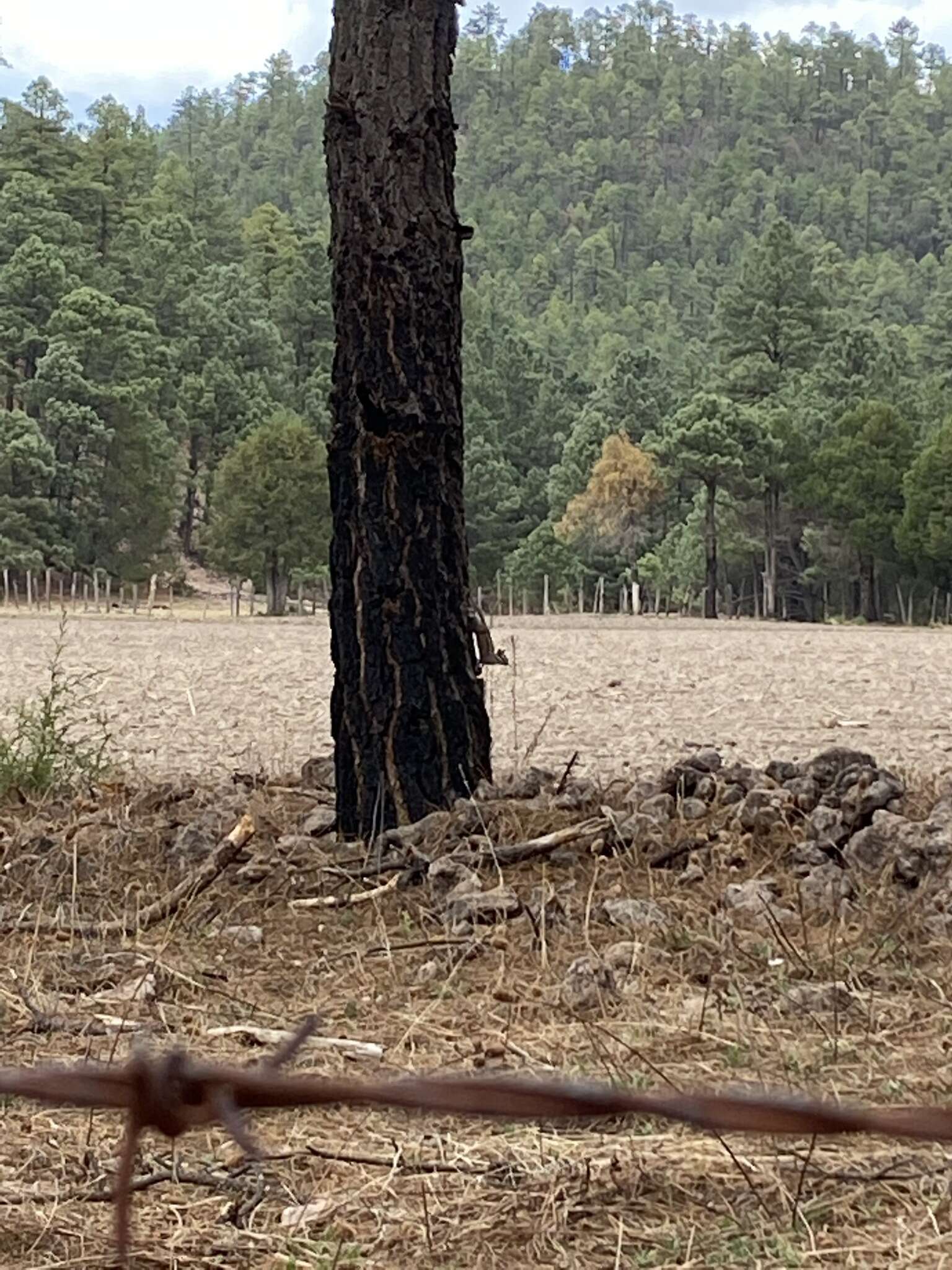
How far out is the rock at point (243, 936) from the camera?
405 cm

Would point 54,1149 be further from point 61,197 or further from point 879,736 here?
point 61,197

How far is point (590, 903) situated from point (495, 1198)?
1.63 meters

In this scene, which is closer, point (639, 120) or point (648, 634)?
point (648, 634)

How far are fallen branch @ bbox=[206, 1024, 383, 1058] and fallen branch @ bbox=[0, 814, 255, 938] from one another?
0.79 metres

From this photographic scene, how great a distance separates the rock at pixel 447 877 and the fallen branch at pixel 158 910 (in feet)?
1.81

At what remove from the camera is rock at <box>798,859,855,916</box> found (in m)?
4.07

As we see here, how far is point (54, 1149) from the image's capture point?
2707mm

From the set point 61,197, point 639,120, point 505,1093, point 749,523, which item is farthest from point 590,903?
point 639,120

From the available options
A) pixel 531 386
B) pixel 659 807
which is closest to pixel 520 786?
pixel 659 807

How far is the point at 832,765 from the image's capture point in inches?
201

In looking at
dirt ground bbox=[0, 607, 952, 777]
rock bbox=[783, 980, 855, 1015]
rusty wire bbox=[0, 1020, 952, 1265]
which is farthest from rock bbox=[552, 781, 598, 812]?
rusty wire bbox=[0, 1020, 952, 1265]

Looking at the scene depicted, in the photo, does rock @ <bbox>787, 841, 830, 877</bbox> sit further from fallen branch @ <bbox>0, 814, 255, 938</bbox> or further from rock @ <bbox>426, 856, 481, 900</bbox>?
fallen branch @ <bbox>0, 814, 255, 938</bbox>

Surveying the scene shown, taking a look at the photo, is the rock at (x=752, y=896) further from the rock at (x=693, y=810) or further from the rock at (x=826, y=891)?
the rock at (x=693, y=810)

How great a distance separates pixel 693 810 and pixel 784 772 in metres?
0.50
